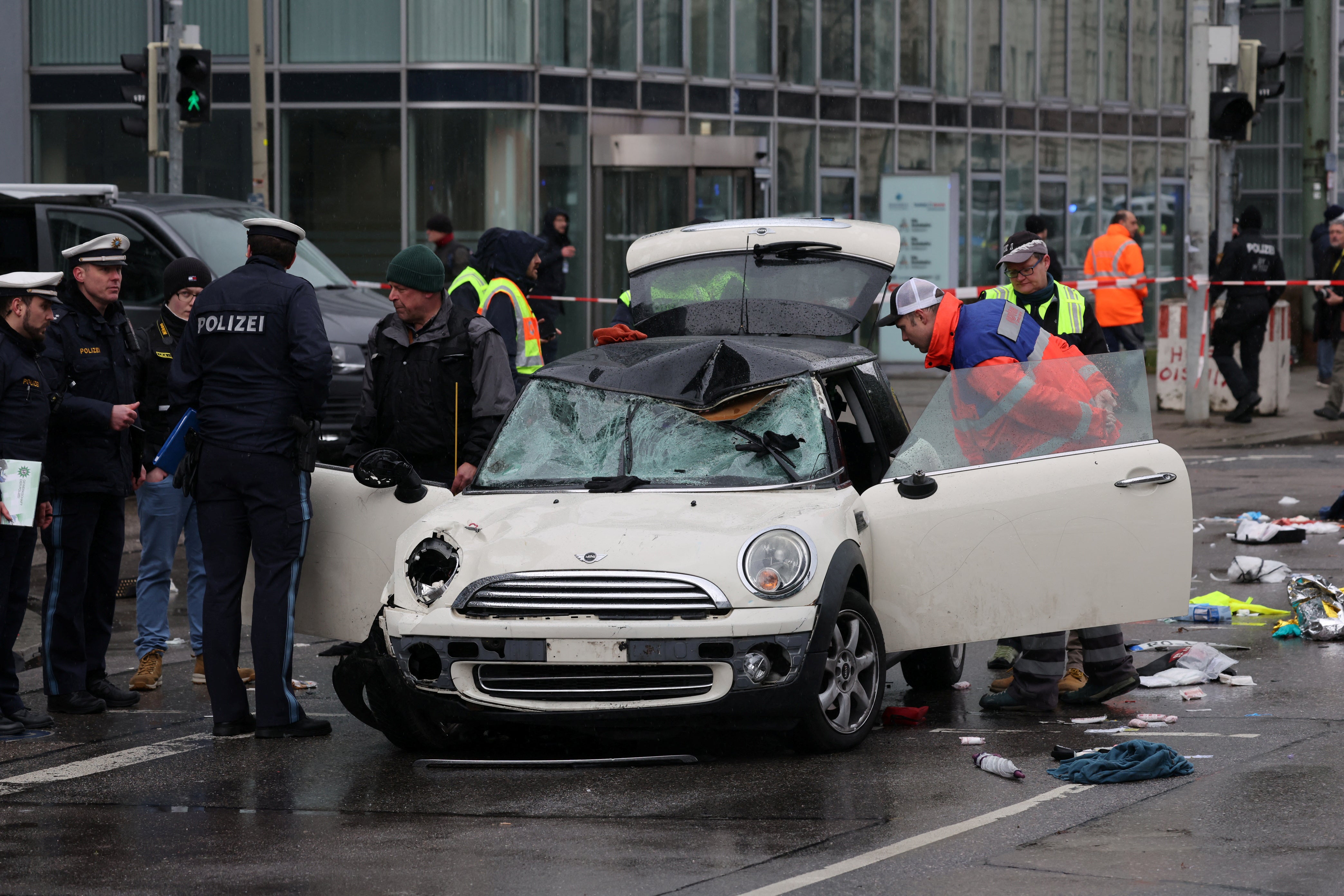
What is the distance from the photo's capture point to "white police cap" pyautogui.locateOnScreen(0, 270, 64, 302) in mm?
7824

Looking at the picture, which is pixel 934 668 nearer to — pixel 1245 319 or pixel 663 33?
pixel 1245 319

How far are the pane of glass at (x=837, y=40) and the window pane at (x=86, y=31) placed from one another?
31.1 ft

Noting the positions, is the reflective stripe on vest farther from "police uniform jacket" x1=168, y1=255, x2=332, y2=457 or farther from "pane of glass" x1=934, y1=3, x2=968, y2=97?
"pane of glass" x1=934, y1=3, x2=968, y2=97

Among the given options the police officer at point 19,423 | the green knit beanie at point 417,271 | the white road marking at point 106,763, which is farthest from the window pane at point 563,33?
the white road marking at point 106,763

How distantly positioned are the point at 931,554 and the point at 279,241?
2.88 metres

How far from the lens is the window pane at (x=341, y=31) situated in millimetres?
23609

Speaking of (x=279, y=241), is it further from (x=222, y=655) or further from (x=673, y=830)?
(x=673, y=830)

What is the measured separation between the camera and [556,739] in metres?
7.39

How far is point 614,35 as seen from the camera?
81.6ft

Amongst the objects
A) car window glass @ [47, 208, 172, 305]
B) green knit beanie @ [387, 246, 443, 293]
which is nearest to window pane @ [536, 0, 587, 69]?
car window glass @ [47, 208, 172, 305]

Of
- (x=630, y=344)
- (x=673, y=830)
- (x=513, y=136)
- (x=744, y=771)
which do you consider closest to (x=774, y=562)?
(x=744, y=771)

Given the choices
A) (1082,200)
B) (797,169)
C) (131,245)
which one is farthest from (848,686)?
(1082,200)

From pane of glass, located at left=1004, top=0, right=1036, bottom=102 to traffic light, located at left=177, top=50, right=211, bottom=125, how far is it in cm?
1598

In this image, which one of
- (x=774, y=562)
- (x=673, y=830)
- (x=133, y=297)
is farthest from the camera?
(x=133, y=297)
